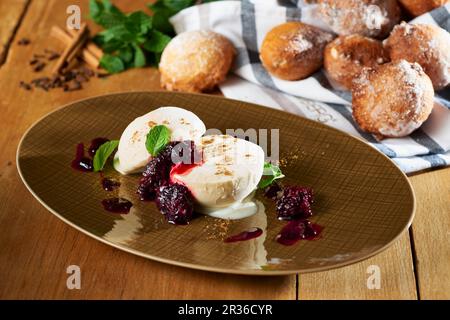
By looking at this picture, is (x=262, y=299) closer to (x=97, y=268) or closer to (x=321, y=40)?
(x=97, y=268)

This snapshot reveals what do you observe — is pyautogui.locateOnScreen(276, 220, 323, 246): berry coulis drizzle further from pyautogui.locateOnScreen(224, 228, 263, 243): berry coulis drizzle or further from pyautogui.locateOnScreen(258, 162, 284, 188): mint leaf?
pyautogui.locateOnScreen(258, 162, 284, 188): mint leaf

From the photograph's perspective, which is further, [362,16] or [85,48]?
[85,48]

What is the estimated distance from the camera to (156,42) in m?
2.69

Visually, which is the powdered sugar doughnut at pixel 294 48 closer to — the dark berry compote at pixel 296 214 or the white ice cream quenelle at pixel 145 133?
the white ice cream quenelle at pixel 145 133

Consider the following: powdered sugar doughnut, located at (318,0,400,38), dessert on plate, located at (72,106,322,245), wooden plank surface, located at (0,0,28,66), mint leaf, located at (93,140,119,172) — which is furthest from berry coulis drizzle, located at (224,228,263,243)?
wooden plank surface, located at (0,0,28,66)

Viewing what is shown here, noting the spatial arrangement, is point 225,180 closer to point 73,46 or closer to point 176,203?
point 176,203

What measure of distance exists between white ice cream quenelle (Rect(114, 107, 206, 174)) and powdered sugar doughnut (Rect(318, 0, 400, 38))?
648 mm

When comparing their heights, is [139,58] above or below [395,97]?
below

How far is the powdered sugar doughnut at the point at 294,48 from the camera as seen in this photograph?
2.40m

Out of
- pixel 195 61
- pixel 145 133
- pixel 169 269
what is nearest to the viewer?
pixel 169 269

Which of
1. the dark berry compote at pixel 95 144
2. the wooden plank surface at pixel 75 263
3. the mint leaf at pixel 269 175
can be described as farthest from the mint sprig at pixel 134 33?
the mint leaf at pixel 269 175

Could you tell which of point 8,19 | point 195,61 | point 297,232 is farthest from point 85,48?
point 297,232

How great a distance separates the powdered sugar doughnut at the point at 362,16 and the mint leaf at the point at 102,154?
0.86 meters

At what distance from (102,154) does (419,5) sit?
1.14 metres
